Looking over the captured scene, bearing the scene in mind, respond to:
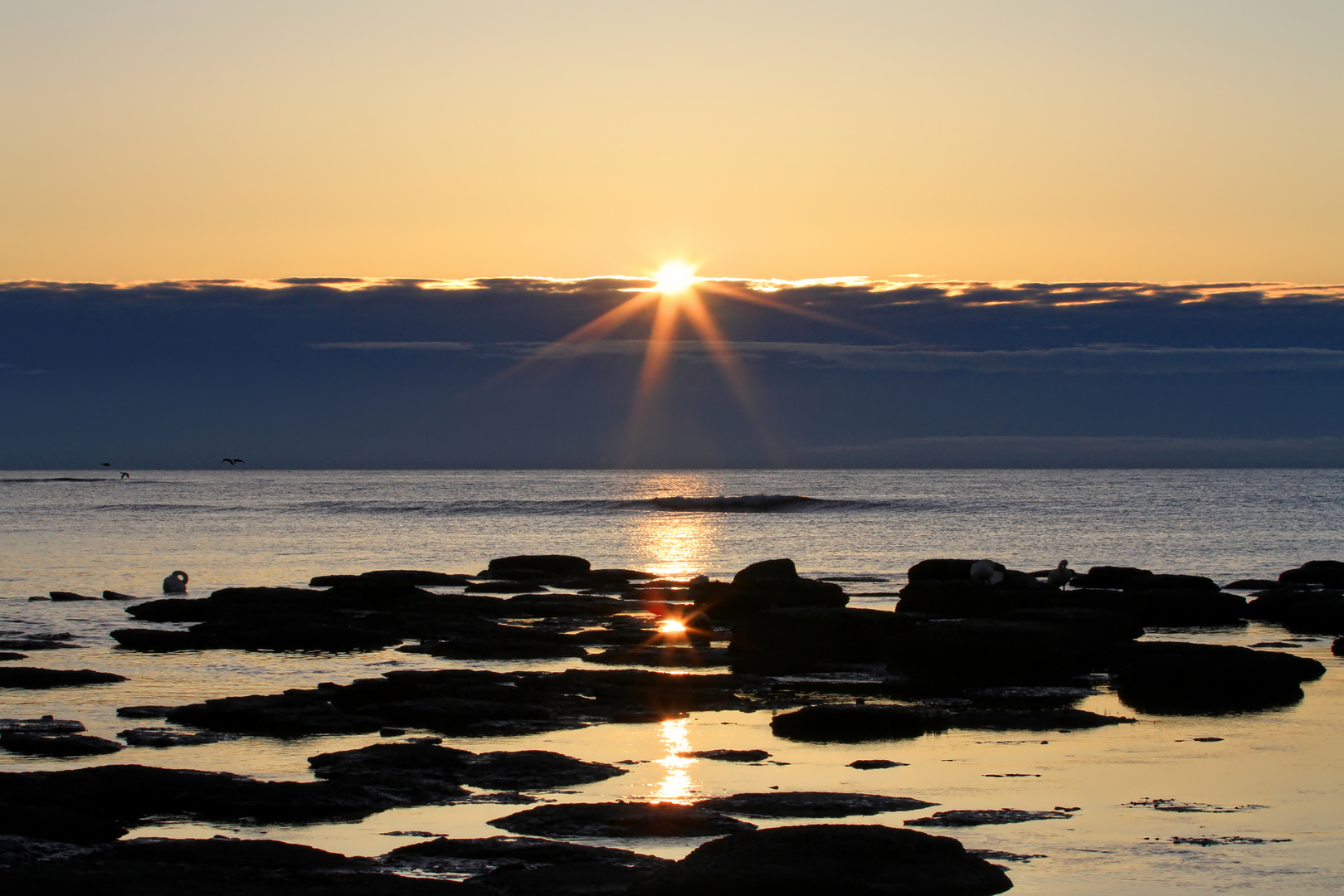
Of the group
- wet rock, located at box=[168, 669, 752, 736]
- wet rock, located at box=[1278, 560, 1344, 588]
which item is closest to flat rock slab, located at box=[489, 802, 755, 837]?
wet rock, located at box=[168, 669, 752, 736]

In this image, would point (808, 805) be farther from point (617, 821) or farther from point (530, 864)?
point (530, 864)

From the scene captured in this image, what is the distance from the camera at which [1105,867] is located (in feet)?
35.6

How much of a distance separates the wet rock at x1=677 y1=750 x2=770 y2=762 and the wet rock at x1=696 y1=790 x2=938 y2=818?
2.00 meters

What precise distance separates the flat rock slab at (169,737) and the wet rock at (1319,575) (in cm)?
3207

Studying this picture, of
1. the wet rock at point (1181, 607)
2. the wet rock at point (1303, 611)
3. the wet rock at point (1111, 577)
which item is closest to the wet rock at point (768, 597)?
the wet rock at point (1181, 607)

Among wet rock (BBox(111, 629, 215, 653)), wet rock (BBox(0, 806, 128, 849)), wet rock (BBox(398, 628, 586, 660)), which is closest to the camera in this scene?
wet rock (BBox(0, 806, 128, 849))

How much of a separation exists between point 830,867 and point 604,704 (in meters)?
9.25

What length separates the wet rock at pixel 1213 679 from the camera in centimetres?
1986

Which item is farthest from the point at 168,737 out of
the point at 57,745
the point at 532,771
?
the point at 532,771

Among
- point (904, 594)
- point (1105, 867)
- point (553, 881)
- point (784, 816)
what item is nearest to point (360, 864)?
point (553, 881)

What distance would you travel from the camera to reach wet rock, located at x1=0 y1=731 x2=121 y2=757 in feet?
49.6

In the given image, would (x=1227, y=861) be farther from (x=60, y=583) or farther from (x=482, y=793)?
(x=60, y=583)

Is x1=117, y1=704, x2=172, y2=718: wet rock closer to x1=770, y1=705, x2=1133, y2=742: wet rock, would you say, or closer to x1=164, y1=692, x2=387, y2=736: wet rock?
x1=164, y1=692, x2=387, y2=736: wet rock

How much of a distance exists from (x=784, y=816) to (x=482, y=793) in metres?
2.95
